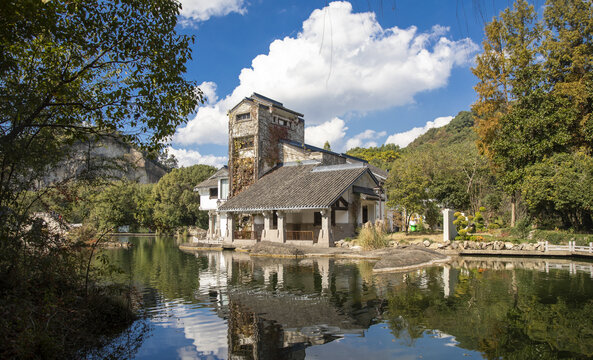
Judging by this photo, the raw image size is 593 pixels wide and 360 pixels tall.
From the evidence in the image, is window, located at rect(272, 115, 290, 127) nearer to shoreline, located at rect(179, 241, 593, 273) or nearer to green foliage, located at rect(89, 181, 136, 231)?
shoreline, located at rect(179, 241, 593, 273)

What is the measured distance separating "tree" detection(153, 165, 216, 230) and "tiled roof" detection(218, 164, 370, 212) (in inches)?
757

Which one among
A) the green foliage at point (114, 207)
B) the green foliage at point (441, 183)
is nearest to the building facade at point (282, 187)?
the green foliage at point (441, 183)

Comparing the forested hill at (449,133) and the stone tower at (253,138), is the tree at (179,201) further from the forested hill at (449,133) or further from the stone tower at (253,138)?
the forested hill at (449,133)

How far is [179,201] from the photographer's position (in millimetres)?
46750

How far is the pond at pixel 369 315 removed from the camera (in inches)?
244

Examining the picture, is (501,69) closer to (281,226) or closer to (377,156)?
(281,226)

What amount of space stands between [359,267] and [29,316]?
12.3 m

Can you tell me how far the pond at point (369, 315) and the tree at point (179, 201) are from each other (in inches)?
1293

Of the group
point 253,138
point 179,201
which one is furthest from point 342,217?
point 179,201

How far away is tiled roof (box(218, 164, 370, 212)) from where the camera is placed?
23188 mm

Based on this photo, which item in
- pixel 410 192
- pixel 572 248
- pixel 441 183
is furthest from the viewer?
pixel 441 183

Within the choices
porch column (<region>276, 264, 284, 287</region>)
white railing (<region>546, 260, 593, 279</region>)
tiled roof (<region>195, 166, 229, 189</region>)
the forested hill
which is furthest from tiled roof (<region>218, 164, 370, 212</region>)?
the forested hill

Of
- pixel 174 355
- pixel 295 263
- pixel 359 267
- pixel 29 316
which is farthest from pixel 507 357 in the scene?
pixel 295 263

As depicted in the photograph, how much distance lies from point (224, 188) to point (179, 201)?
1660 cm
